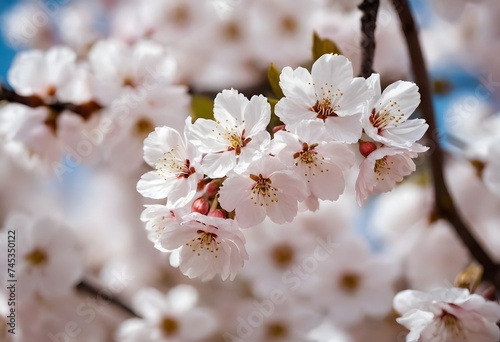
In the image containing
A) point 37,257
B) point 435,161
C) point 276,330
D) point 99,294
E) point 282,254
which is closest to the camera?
point 435,161

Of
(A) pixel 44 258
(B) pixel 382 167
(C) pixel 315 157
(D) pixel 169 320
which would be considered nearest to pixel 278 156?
(C) pixel 315 157

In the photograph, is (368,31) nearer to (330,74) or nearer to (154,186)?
(330,74)

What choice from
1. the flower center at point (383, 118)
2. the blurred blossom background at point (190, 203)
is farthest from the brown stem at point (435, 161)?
the flower center at point (383, 118)

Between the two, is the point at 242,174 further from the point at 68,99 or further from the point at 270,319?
the point at 270,319

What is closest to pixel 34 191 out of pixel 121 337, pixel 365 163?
pixel 121 337

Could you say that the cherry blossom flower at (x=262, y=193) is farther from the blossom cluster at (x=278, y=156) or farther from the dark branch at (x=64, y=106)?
the dark branch at (x=64, y=106)

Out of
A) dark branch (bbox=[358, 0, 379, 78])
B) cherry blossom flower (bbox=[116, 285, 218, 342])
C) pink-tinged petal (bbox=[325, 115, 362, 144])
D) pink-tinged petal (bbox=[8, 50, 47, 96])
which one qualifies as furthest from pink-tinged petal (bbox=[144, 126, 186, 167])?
cherry blossom flower (bbox=[116, 285, 218, 342])

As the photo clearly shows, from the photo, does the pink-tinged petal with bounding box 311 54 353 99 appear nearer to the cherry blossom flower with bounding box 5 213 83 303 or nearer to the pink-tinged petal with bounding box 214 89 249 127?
the pink-tinged petal with bounding box 214 89 249 127
